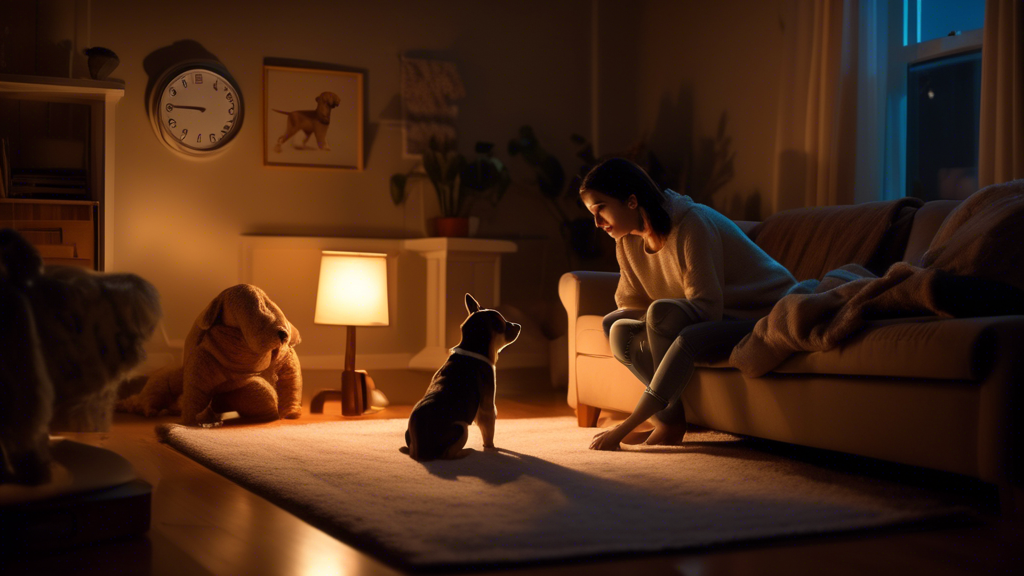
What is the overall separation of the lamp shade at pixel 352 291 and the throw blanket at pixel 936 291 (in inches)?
71.8

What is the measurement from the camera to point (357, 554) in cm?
143

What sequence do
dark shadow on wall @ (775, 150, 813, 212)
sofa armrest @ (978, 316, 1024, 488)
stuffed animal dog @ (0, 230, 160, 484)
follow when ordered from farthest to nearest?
dark shadow on wall @ (775, 150, 813, 212), sofa armrest @ (978, 316, 1024, 488), stuffed animal dog @ (0, 230, 160, 484)

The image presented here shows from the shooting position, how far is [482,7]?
4930 millimetres

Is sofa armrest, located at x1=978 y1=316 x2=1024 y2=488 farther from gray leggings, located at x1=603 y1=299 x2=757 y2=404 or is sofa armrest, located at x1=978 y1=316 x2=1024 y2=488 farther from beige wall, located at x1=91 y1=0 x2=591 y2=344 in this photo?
beige wall, located at x1=91 y1=0 x2=591 y2=344

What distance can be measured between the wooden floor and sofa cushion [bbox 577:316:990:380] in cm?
30

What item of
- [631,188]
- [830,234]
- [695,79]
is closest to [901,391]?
[631,188]

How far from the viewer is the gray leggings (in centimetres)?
236

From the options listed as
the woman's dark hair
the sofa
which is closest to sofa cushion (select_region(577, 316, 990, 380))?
the sofa

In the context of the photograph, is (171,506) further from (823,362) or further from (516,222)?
(516,222)

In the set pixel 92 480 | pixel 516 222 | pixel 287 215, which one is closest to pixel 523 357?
pixel 516 222

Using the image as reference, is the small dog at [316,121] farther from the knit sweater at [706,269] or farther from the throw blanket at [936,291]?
the throw blanket at [936,291]

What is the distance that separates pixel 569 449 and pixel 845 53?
2167mm

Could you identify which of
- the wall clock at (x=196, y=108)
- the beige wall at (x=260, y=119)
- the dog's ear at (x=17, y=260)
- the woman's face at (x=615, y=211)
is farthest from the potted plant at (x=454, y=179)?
the dog's ear at (x=17, y=260)

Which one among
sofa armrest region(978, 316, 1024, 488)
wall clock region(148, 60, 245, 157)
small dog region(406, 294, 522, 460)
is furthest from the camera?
wall clock region(148, 60, 245, 157)
